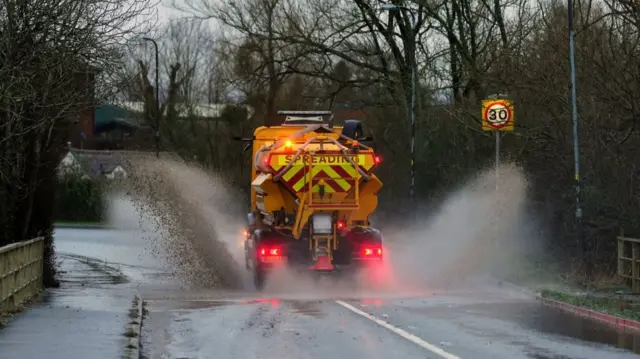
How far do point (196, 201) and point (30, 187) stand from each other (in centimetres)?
850

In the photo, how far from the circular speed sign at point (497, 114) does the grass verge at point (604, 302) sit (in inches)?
258

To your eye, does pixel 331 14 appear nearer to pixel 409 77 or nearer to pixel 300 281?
pixel 409 77

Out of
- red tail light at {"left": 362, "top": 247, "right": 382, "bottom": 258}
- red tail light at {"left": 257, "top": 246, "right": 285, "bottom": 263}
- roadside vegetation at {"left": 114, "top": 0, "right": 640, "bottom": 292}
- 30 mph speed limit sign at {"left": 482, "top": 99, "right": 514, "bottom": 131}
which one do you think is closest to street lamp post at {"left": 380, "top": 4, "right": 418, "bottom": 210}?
roadside vegetation at {"left": 114, "top": 0, "right": 640, "bottom": 292}

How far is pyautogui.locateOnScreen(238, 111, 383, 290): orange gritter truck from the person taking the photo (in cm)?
2202

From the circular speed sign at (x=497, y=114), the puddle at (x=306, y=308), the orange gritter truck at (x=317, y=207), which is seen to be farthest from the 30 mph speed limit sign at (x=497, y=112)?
the puddle at (x=306, y=308)

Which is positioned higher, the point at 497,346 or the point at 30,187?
the point at 30,187

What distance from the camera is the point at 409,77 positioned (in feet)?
139

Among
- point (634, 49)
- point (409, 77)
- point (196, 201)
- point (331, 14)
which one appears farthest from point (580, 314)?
point (331, 14)

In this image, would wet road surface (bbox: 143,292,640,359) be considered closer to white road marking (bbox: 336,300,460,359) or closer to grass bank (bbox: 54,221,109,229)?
white road marking (bbox: 336,300,460,359)

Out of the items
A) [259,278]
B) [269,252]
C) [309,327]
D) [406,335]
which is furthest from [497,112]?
[406,335]

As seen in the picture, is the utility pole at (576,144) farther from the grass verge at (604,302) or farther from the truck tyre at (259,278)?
the truck tyre at (259,278)

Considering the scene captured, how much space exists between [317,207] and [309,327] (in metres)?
5.73

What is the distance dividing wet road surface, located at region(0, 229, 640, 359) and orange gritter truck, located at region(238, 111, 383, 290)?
0.90m

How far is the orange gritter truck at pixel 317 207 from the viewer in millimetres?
22016
